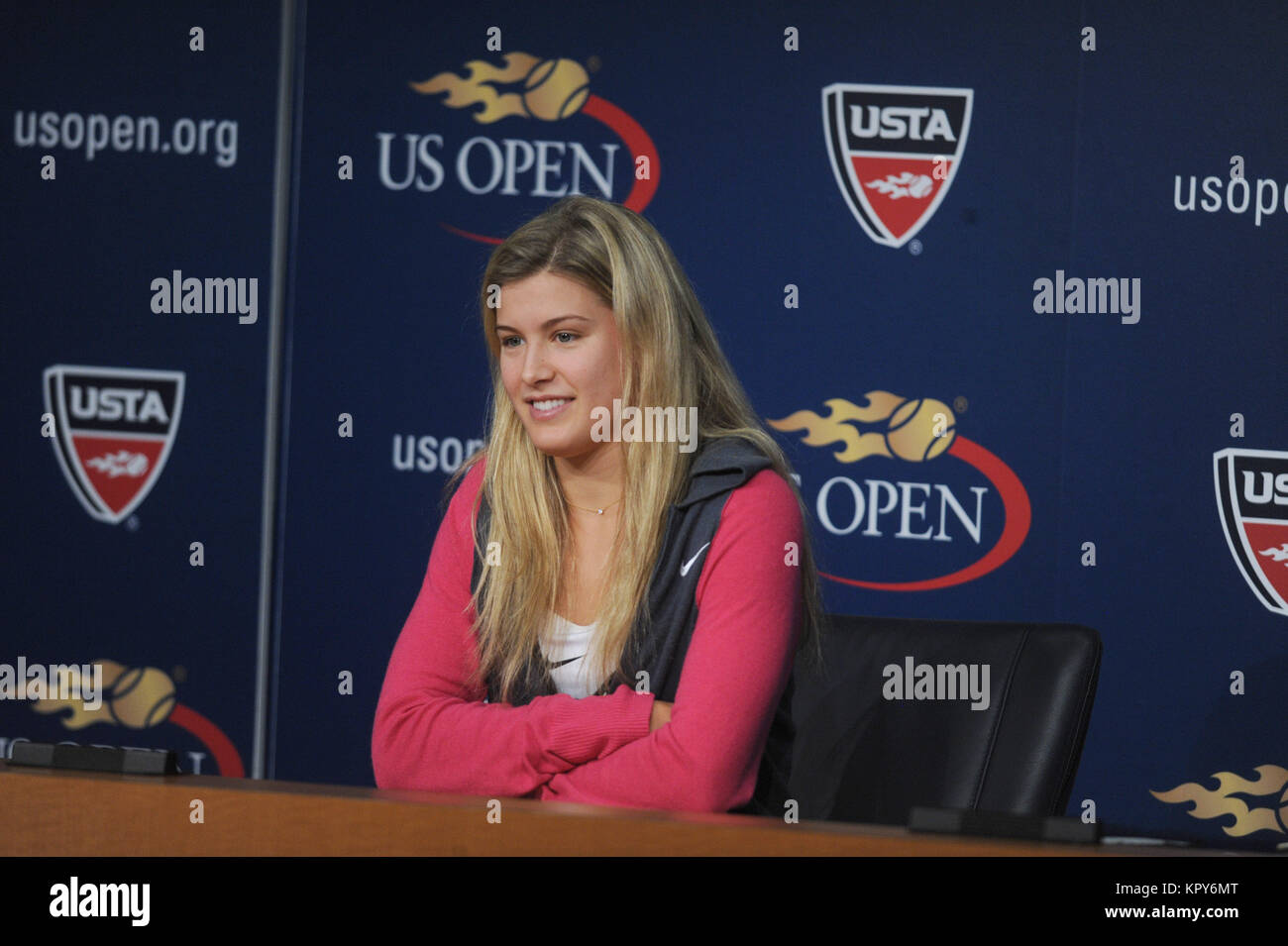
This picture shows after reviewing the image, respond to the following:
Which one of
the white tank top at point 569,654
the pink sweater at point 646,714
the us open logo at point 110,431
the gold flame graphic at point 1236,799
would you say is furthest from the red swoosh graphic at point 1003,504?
the us open logo at point 110,431

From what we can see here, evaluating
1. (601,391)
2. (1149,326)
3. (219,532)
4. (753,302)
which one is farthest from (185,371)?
(1149,326)

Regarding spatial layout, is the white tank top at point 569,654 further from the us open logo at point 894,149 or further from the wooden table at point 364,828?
the us open logo at point 894,149

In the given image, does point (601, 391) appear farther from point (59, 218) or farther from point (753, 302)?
point (59, 218)

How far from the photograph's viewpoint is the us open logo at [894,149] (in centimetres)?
348

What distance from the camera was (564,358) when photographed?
76.6 inches

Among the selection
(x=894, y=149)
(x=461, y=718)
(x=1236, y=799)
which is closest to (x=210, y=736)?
(x=461, y=718)

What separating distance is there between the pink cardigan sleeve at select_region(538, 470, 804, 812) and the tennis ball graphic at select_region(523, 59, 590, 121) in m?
2.06

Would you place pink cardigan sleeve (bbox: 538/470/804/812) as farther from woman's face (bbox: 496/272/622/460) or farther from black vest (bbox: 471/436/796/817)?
woman's face (bbox: 496/272/622/460)

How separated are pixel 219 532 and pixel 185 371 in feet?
1.46

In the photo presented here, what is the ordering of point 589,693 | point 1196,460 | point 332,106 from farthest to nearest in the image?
point 332,106 < point 1196,460 < point 589,693

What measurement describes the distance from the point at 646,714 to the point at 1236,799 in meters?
2.19

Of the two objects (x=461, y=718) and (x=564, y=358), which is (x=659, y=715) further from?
(x=564, y=358)

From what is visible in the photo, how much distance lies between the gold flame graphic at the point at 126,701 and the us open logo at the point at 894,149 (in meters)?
2.24

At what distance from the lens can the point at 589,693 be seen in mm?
1888
